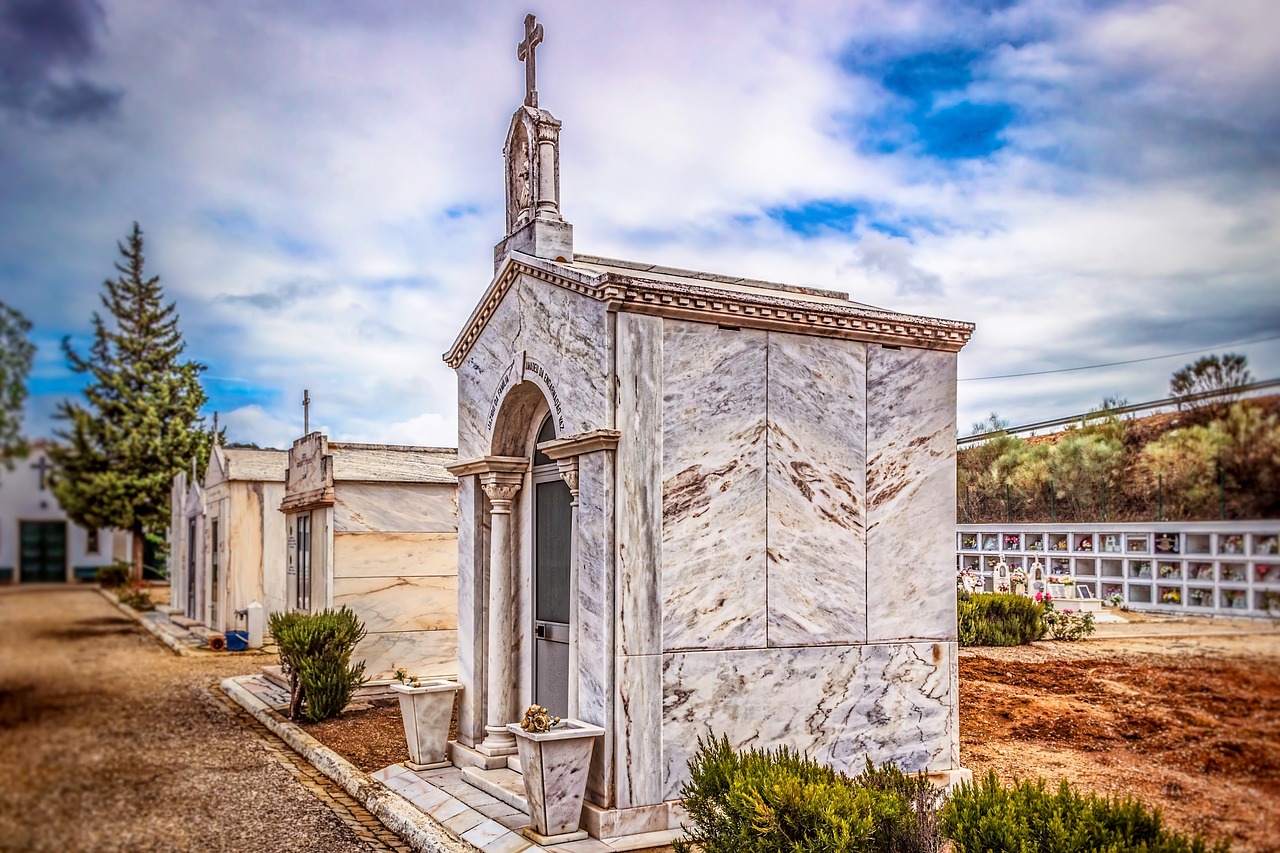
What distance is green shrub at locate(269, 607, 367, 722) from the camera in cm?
1100

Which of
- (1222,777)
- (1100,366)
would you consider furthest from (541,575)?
(1222,777)

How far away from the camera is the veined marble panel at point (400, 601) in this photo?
1330cm

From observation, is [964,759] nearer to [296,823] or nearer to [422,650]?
[296,823]

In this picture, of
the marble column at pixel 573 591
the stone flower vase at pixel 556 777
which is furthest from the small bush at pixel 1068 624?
the marble column at pixel 573 591

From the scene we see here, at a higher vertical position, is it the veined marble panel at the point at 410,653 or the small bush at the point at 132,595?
the small bush at the point at 132,595

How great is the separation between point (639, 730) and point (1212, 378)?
13.3 feet

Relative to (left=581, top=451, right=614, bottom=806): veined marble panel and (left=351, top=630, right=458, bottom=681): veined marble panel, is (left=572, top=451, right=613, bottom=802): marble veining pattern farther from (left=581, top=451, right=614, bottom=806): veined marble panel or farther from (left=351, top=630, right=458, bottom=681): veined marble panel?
(left=351, top=630, right=458, bottom=681): veined marble panel

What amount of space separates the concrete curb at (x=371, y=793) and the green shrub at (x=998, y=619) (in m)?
4.45

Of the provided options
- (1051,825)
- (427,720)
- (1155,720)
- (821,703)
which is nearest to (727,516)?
(821,703)

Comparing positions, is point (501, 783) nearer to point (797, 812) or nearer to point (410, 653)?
point (797, 812)

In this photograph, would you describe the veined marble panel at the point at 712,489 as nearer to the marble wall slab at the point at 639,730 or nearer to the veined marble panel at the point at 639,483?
the veined marble panel at the point at 639,483

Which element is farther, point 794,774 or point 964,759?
point 964,759

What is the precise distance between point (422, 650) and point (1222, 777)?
1113 cm

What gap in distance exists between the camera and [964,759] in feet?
27.2
